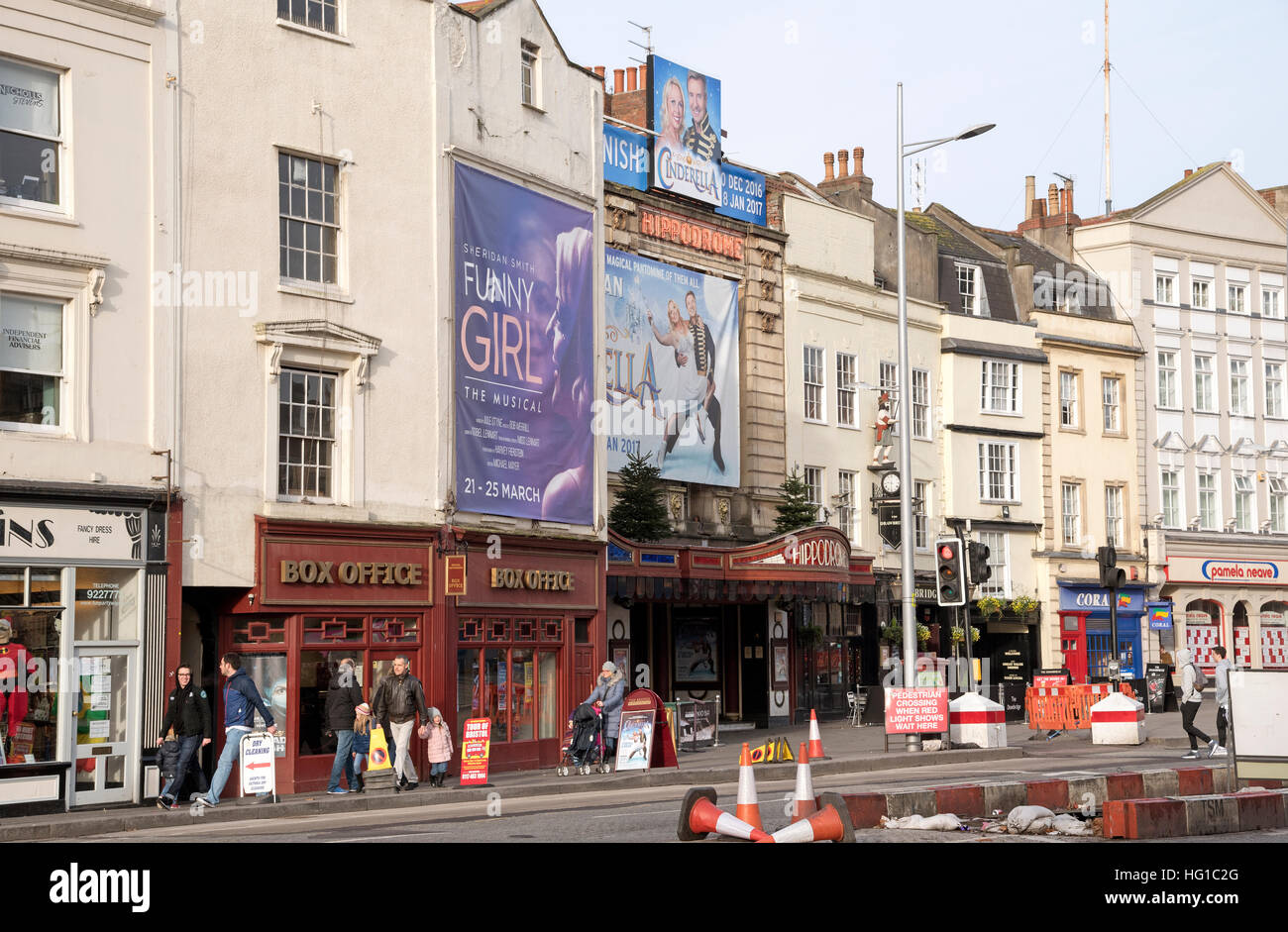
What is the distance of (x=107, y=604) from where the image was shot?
2127cm

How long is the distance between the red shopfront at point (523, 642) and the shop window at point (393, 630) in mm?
518

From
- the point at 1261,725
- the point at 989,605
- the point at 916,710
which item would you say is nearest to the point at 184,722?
the point at 1261,725

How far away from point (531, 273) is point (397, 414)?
4438mm

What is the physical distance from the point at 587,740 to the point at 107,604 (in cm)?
727

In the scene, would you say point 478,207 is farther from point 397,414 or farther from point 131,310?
point 131,310

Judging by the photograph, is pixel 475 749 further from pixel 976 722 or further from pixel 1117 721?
pixel 1117 721

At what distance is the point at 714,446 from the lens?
37344mm

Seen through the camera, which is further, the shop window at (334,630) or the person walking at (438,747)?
the shop window at (334,630)

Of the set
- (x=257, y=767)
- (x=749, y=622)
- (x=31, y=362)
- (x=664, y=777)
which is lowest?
(x=664, y=777)

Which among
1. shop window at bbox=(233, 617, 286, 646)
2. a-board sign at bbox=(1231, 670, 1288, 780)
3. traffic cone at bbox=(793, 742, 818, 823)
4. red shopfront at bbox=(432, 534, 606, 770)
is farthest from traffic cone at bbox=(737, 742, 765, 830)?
red shopfront at bbox=(432, 534, 606, 770)

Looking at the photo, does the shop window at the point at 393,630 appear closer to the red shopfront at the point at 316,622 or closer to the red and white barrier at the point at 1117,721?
the red shopfront at the point at 316,622

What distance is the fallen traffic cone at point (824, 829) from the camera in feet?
39.8

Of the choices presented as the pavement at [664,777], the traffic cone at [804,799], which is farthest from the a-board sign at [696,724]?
the traffic cone at [804,799]
